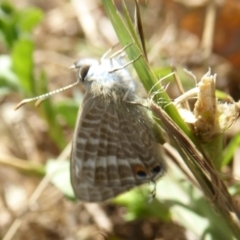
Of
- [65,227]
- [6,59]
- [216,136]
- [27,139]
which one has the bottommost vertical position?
[65,227]

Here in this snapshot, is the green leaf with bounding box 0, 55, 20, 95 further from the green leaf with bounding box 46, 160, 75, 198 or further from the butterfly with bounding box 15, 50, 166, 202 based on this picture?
the butterfly with bounding box 15, 50, 166, 202

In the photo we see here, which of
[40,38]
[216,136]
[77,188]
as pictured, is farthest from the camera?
[40,38]

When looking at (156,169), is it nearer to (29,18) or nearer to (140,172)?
(140,172)

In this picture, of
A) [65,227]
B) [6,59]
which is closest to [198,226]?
[65,227]

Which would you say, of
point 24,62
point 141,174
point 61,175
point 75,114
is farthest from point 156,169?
point 24,62

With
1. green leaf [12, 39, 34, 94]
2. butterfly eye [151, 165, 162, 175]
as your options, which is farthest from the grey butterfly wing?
green leaf [12, 39, 34, 94]

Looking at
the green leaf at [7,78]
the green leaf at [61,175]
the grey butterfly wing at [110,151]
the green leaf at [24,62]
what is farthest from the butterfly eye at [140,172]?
the green leaf at [7,78]

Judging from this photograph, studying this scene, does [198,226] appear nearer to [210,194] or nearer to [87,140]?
[210,194]
